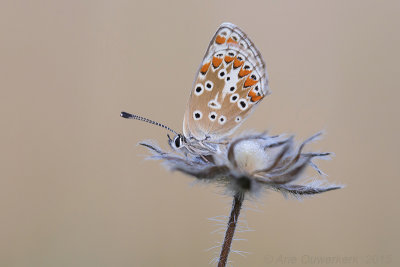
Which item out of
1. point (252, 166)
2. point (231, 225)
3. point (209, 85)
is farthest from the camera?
point (209, 85)

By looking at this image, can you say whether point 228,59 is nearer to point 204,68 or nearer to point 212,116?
point 204,68

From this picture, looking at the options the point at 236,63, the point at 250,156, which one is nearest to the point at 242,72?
the point at 236,63

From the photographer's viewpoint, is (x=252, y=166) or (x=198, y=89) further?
(x=198, y=89)

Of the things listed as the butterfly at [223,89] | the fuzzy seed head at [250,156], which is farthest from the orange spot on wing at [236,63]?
the fuzzy seed head at [250,156]

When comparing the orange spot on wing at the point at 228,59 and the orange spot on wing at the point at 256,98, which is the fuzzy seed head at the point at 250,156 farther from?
the orange spot on wing at the point at 228,59

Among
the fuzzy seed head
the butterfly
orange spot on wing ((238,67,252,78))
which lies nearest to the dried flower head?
the fuzzy seed head

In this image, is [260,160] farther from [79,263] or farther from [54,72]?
[54,72]

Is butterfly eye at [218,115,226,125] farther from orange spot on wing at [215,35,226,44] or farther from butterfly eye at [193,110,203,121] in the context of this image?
orange spot on wing at [215,35,226,44]

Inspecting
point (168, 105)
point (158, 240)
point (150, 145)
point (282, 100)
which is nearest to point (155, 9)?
point (168, 105)
